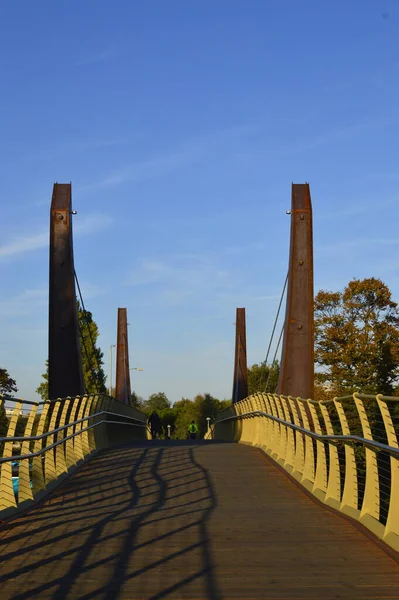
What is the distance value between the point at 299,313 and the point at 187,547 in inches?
677

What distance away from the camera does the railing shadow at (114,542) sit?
6777 millimetres

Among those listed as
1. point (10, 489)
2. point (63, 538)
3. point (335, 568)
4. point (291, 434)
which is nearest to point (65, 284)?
point (291, 434)

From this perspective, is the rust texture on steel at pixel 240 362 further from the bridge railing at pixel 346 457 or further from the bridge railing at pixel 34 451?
the bridge railing at pixel 34 451

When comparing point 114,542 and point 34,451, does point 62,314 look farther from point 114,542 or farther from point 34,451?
point 114,542

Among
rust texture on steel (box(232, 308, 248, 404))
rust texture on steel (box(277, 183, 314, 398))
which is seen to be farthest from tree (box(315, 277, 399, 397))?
rust texture on steel (box(277, 183, 314, 398))

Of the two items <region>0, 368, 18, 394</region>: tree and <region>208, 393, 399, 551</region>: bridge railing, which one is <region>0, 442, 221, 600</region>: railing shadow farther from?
<region>0, 368, 18, 394</region>: tree

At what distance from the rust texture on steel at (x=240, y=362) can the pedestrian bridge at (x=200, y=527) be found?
40816 mm

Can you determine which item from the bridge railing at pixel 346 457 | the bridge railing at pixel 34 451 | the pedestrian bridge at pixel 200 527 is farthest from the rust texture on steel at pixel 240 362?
the pedestrian bridge at pixel 200 527

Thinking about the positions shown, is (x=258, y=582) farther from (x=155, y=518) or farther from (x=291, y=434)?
(x=291, y=434)

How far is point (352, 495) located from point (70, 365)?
15.9m

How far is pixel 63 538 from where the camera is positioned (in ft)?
29.2

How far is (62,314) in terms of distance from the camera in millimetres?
25750

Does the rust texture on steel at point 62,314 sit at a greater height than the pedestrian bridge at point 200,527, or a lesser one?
greater

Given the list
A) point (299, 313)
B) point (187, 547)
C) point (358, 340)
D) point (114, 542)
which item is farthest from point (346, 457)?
point (358, 340)
